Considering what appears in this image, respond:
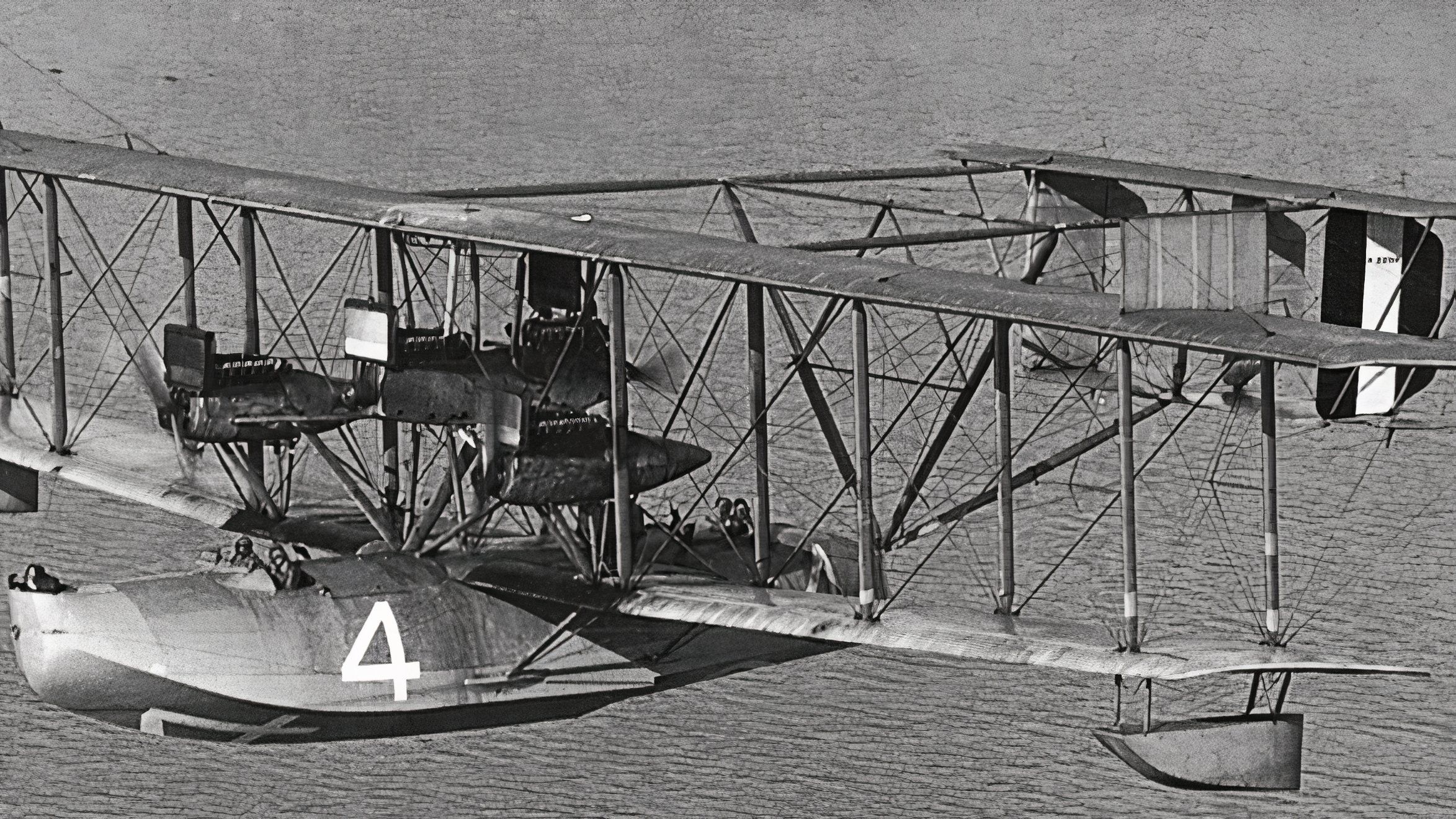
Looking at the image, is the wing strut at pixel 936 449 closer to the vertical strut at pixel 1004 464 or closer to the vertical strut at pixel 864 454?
the vertical strut at pixel 1004 464

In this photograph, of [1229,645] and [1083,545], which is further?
[1083,545]

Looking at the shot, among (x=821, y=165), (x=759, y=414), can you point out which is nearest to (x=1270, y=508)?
(x=759, y=414)

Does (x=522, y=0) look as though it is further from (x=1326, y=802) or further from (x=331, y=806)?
(x=1326, y=802)

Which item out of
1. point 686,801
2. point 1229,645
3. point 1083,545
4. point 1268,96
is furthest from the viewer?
point 1268,96

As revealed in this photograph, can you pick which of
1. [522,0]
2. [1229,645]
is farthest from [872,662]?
[522,0]

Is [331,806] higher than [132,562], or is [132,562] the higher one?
[132,562]

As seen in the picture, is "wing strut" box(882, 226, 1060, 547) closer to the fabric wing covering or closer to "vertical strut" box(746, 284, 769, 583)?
"vertical strut" box(746, 284, 769, 583)

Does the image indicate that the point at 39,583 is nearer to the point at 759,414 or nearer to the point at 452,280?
the point at 452,280

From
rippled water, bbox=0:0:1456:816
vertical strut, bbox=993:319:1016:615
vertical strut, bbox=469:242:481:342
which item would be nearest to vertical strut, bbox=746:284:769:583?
vertical strut, bbox=993:319:1016:615
